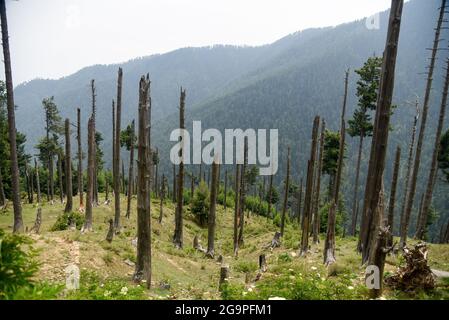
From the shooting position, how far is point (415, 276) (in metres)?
8.20

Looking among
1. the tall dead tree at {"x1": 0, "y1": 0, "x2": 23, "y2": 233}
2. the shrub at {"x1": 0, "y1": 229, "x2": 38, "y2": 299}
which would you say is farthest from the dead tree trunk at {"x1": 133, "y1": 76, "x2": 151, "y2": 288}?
the tall dead tree at {"x1": 0, "y1": 0, "x2": 23, "y2": 233}

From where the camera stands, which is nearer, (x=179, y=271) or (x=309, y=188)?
(x=179, y=271)

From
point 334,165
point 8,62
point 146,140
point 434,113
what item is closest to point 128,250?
point 146,140

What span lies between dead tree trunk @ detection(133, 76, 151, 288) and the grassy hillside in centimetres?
74

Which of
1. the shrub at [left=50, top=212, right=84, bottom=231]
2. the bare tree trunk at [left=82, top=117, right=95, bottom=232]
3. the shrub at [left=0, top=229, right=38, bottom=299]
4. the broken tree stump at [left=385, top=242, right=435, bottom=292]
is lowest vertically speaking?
the shrub at [left=50, top=212, right=84, bottom=231]

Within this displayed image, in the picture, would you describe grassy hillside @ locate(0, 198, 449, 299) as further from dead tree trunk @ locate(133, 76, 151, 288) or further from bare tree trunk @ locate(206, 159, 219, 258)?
bare tree trunk @ locate(206, 159, 219, 258)

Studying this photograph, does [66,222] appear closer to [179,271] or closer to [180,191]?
[180,191]

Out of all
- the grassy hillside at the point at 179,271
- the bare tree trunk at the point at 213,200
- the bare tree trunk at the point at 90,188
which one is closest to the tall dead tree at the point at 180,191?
the grassy hillside at the point at 179,271

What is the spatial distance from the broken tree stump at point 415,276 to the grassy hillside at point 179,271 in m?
0.28

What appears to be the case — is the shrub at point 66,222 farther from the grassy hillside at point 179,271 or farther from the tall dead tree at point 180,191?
the tall dead tree at point 180,191

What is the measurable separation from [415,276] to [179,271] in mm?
10984

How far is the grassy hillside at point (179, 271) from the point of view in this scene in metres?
6.93

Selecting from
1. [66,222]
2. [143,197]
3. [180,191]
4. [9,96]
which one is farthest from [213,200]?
[9,96]

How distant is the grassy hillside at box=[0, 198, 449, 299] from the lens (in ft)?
22.7
